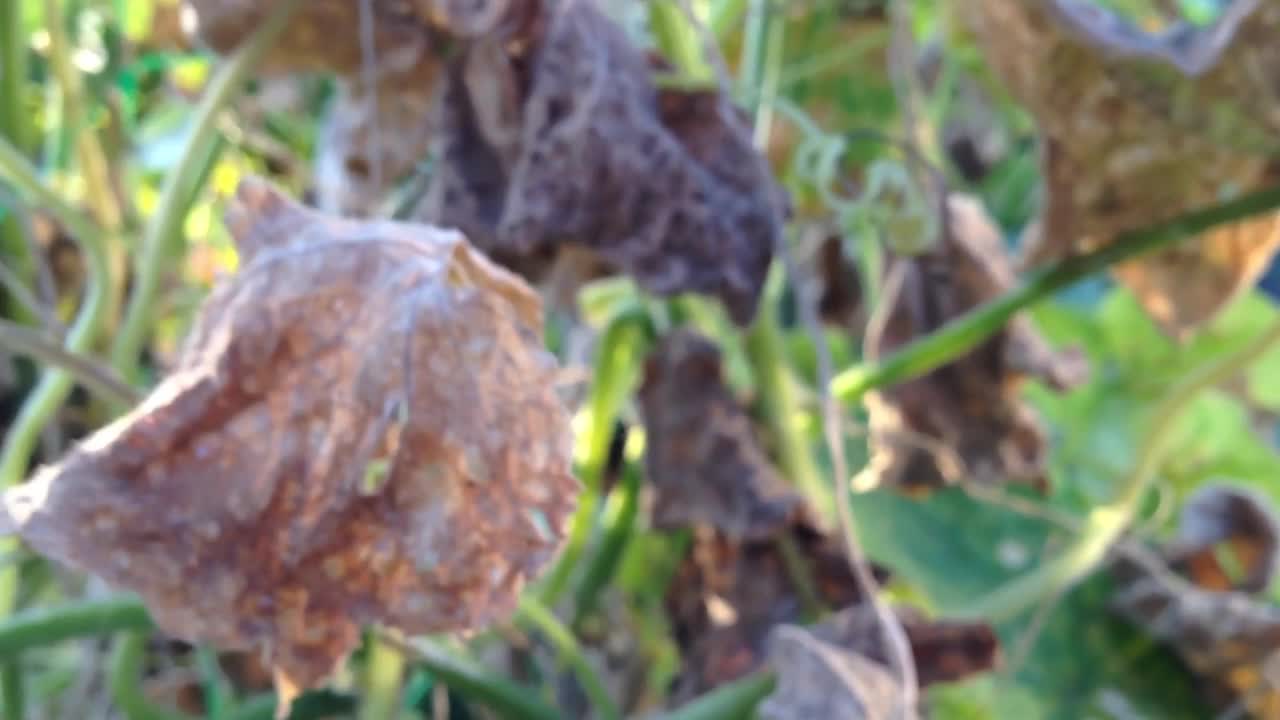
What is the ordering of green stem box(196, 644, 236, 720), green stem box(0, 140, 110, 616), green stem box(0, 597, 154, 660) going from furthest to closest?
green stem box(196, 644, 236, 720)
green stem box(0, 140, 110, 616)
green stem box(0, 597, 154, 660)

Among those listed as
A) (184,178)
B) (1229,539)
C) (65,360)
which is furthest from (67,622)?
(1229,539)

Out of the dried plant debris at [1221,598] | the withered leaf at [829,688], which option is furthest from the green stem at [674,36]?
the dried plant debris at [1221,598]

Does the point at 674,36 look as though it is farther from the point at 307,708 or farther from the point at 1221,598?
the point at 1221,598

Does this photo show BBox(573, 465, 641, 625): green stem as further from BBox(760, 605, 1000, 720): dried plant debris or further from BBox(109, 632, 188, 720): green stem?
BBox(109, 632, 188, 720): green stem

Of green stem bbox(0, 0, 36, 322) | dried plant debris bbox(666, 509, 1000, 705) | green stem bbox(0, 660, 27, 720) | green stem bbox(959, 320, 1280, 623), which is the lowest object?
green stem bbox(959, 320, 1280, 623)

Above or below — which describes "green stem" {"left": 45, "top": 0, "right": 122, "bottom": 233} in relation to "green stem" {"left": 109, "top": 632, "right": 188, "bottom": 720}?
above

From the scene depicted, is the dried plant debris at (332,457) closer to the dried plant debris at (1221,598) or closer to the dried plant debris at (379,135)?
the dried plant debris at (379,135)

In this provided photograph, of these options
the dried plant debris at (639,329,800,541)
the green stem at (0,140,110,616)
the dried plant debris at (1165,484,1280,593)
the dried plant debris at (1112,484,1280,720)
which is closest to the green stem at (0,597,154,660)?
the green stem at (0,140,110,616)
